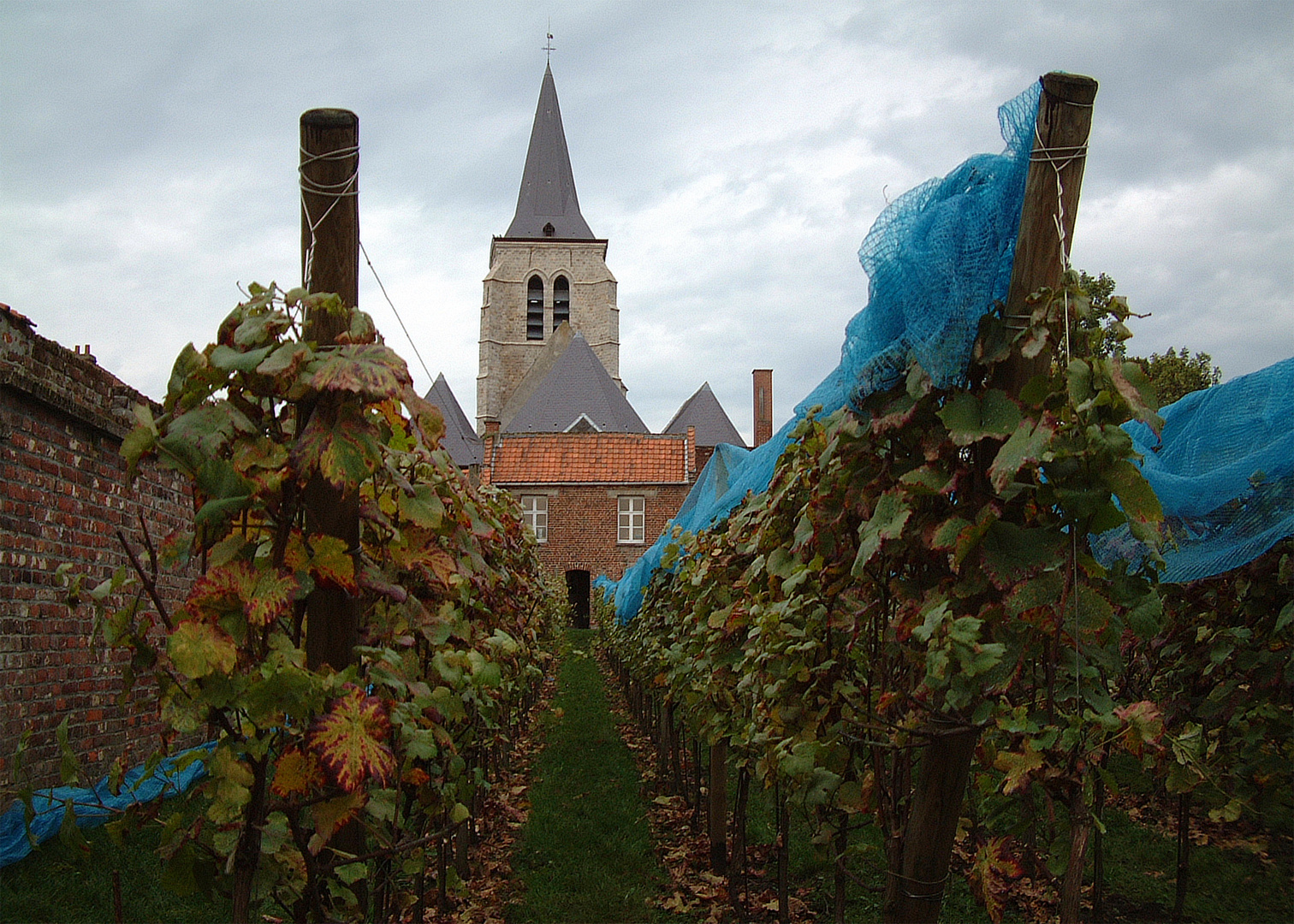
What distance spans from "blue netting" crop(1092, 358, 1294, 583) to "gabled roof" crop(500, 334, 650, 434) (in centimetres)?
3321

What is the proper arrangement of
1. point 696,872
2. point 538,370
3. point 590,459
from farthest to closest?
point 538,370
point 590,459
point 696,872

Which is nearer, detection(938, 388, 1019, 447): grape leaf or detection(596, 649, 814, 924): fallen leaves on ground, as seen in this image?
detection(938, 388, 1019, 447): grape leaf

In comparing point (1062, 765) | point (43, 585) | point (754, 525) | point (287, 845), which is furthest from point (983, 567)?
point (43, 585)

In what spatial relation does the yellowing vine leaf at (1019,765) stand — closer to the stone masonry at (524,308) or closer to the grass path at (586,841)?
the grass path at (586,841)

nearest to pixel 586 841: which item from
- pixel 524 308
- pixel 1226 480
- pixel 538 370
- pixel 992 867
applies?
pixel 1226 480

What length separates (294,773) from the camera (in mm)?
1625

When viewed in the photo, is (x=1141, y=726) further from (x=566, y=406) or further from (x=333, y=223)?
(x=566, y=406)

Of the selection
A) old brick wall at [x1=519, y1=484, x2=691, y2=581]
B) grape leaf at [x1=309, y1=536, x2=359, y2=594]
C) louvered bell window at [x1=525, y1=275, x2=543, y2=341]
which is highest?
louvered bell window at [x1=525, y1=275, x2=543, y2=341]

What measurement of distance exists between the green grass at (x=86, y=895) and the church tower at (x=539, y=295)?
42949 millimetres

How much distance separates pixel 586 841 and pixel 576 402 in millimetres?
32425

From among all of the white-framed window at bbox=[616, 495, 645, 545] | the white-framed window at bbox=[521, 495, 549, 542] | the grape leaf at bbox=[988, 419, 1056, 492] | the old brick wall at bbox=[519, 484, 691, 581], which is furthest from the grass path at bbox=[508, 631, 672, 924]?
the white-framed window at bbox=[521, 495, 549, 542]

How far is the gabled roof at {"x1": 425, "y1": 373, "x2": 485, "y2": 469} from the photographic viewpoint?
36031 mm

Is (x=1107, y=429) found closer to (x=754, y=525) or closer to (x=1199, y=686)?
(x=754, y=525)

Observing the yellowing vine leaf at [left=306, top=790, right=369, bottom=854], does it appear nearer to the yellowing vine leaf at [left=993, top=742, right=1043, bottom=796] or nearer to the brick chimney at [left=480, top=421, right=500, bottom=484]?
the yellowing vine leaf at [left=993, top=742, right=1043, bottom=796]
